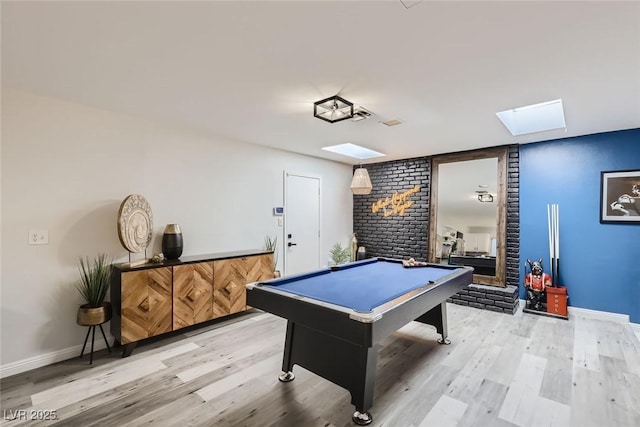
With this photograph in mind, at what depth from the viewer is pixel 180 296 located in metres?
3.29

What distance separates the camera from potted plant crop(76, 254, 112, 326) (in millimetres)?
2760

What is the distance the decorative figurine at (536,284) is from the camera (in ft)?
13.6

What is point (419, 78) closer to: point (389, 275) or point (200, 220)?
point (389, 275)

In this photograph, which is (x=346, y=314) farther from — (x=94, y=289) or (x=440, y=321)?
(x=94, y=289)

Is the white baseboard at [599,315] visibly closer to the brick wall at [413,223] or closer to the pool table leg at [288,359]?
the brick wall at [413,223]

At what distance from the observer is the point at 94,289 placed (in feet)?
9.34

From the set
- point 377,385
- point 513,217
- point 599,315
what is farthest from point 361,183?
point 599,315

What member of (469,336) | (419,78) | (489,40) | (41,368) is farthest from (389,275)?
(41,368)

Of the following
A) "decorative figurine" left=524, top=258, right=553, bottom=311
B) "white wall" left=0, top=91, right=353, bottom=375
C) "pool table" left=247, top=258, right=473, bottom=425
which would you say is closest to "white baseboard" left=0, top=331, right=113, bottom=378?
"white wall" left=0, top=91, right=353, bottom=375

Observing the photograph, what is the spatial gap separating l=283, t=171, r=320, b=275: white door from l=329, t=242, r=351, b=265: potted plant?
0.35 m

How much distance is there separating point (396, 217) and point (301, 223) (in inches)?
74.2

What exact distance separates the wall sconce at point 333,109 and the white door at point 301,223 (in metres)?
2.12

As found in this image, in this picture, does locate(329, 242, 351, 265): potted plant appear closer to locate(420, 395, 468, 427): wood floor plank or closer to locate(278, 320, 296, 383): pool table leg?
locate(278, 320, 296, 383): pool table leg

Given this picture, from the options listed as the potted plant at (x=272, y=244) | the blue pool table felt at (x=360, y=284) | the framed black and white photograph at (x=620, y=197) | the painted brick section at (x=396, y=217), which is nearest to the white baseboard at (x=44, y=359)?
the blue pool table felt at (x=360, y=284)
